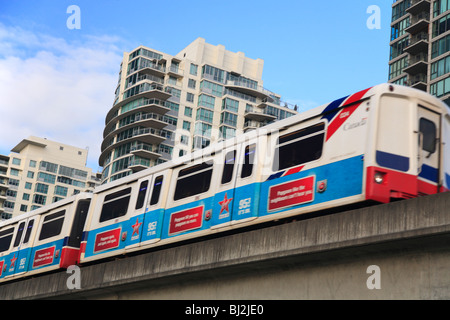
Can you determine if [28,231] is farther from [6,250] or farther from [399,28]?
[399,28]

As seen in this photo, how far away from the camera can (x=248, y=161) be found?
561 inches

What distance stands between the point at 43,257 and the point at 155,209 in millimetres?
6714

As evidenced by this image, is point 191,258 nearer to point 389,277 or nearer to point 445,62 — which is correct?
point 389,277

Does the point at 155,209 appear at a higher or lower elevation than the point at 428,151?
lower

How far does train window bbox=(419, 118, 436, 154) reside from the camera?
12164 millimetres

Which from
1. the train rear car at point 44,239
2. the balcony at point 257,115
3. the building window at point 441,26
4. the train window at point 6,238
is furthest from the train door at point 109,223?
the balcony at point 257,115

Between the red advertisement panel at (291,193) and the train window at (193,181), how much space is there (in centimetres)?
257

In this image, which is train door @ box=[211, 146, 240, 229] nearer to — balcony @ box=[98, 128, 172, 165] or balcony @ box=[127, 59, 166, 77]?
balcony @ box=[98, 128, 172, 165]

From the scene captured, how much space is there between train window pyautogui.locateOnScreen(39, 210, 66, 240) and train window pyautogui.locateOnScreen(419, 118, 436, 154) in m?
13.0

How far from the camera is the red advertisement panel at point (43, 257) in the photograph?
2127 cm

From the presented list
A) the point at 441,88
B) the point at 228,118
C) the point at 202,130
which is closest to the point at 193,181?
the point at 441,88

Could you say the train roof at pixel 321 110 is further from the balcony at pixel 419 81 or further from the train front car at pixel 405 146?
the balcony at pixel 419 81

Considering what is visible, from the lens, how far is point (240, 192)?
45.8 feet
